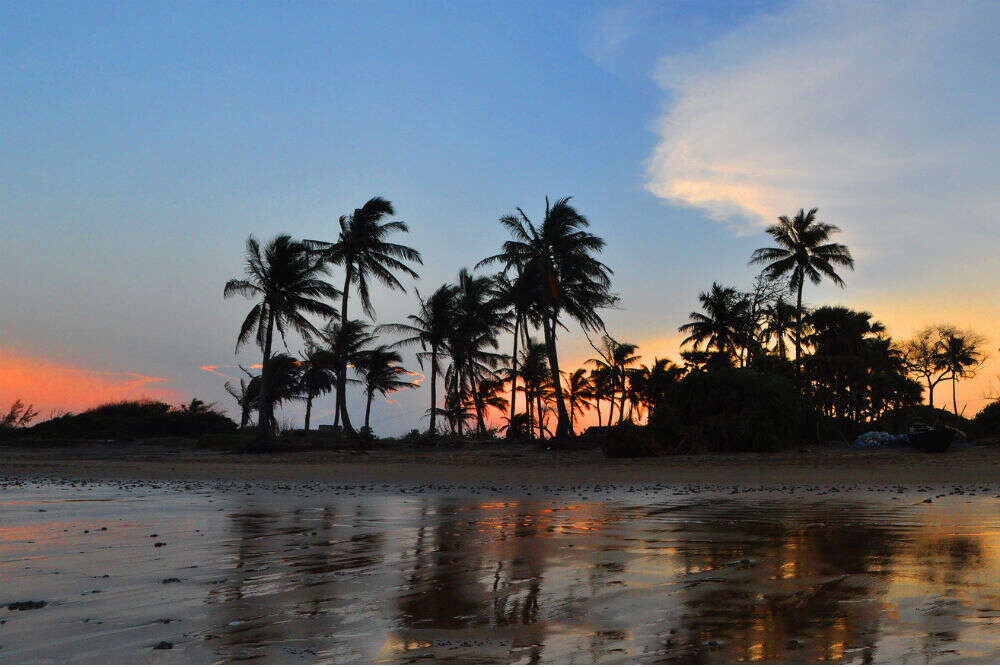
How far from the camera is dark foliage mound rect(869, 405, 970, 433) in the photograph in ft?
104

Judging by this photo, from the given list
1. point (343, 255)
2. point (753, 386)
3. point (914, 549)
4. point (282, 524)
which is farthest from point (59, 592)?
point (343, 255)

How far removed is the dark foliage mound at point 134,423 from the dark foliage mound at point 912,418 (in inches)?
1478

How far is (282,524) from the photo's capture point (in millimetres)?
10383

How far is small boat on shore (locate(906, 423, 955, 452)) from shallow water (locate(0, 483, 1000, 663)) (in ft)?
51.5

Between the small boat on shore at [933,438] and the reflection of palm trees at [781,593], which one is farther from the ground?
the small boat on shore at [933,438]

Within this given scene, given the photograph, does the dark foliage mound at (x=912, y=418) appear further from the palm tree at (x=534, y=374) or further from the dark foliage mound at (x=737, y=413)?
the palm tree at (x=534, y=374)

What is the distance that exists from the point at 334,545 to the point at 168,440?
41.4m

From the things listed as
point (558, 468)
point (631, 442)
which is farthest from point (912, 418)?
point (558, 468)

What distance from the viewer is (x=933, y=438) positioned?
25.8 m

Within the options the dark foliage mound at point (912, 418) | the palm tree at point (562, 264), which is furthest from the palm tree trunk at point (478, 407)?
the dark foliage mound at point (912, 418)

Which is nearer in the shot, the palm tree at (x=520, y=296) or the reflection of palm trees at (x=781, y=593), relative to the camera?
the reflection of palm trees at (x=781, y=593)

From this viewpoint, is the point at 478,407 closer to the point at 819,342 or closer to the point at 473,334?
the point at 473,334

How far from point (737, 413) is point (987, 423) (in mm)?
9857

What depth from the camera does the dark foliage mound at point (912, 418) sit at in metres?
31.7
